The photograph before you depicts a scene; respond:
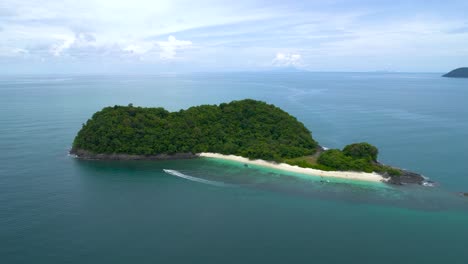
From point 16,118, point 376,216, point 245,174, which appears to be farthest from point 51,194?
point 16,118

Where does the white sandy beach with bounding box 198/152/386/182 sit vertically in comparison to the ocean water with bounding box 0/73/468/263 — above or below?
above

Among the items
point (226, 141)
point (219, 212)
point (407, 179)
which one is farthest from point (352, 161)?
point (219, 212)

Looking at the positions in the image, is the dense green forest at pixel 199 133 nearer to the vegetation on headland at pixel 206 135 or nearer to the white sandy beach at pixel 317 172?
the vegetation on headland at pixel 206 135

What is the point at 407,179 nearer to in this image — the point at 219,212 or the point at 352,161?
the point at 352,161

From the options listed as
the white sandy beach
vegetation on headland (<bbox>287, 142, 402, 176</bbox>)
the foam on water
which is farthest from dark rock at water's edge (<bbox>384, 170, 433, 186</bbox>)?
the foam on water

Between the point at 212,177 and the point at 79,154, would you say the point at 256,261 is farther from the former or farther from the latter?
the point at 79,154

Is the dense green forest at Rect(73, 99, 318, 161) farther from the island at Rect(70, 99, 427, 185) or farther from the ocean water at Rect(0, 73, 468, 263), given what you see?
the ocean water at Rect(0, 73, 468, 263)

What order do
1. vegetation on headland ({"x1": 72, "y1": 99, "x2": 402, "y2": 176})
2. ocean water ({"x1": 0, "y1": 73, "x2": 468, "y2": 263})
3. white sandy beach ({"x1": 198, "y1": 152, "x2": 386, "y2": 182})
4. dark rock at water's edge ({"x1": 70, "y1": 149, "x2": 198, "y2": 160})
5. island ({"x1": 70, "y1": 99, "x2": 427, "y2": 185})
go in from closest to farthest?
ocean water ({"x1": 0, "y1": 73, "x2": 468, "y2": 263}), white sandy beach ({"x1": 198, "y1": 152, "x2": 386, "y2": 182}), island ({"x1": 70, "y1": 99, "x2": 427, "y2": 185}), vegetation on headland ({"x1": 72, "y1": 99, "x2": 402, "y2": 176}), dark rock at water's edge ({"x1": 70, "y1": 149, "x2": 198, "y2": 160})

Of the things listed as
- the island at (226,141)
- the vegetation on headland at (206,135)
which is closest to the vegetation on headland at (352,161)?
the island at (226,141)

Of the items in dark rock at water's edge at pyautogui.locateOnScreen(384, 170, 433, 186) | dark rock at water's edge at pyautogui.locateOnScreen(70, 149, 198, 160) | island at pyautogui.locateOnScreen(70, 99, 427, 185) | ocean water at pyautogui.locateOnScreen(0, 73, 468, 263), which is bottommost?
ocean water at pyautogui.locateOnScreen(0, 73, 468, 263)
